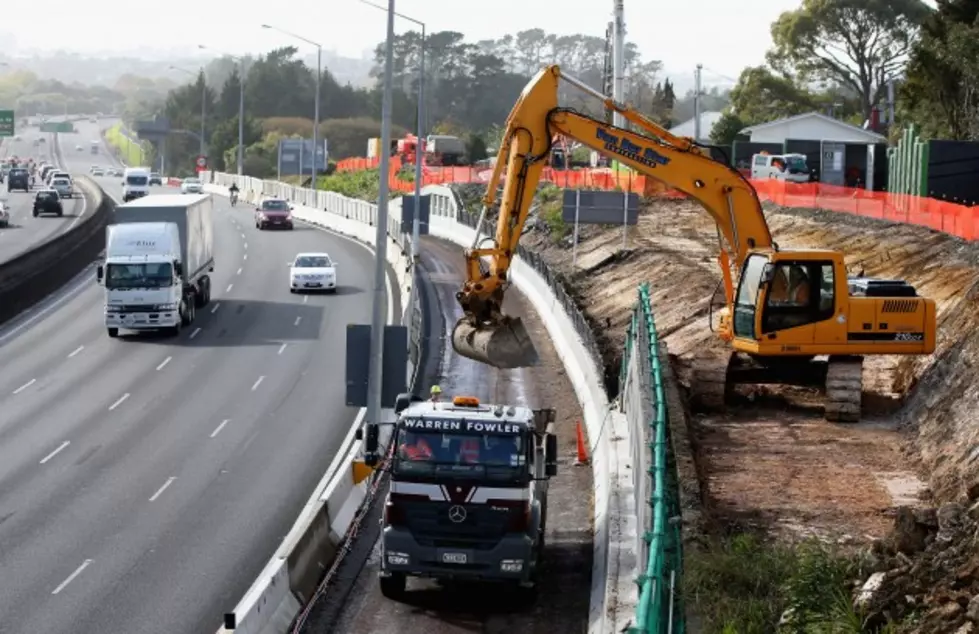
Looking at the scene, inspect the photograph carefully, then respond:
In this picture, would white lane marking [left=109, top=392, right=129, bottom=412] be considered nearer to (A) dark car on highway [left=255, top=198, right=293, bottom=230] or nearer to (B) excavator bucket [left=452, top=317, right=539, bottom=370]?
(B) excavator bucket [left=452, top=317, right=539, bottom=370]

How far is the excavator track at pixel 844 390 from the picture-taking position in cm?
3052

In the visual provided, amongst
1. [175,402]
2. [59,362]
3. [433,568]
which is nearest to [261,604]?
[433,568]

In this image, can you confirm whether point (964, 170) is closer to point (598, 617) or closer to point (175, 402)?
point (175, 402)

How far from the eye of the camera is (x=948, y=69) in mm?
75438

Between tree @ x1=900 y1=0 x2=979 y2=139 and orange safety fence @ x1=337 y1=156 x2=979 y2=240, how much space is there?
12.0 meters

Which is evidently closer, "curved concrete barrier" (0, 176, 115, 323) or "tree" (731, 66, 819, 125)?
"curved concrete barrier" (0, 176, 115, 323)

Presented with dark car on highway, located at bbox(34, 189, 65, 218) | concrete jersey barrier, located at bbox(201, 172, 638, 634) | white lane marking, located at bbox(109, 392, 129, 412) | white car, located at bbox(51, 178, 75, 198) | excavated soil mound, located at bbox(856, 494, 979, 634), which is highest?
white car, located at bbox(51, 178, 75, 198)

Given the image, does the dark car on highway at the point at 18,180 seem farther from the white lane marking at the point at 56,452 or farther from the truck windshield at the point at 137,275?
the white lane marking at the point at 56,452

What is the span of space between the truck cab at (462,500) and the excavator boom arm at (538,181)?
18.7ft

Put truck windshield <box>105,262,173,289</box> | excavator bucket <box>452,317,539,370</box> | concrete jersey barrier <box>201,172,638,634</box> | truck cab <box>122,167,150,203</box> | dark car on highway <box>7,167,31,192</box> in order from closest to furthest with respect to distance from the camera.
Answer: concrete jersey barrier <box>201,172,638,634</box> < excavator bucket <box>452,317,539,370</box> < truck windshield <box>105,262,173,289</box> < truck cab <box>122,167,150,203</box> < dark car on highway <box>7,167,31,192</box>

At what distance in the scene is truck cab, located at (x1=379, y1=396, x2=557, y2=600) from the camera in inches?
808

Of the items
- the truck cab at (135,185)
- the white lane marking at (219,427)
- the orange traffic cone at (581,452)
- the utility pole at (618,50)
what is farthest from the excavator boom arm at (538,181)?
the truck cab at (135,185)

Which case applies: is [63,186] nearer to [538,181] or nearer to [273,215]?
[273,215]

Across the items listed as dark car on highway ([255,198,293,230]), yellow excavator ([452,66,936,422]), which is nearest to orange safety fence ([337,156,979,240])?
yellow excavator ([452,66,936,422])
